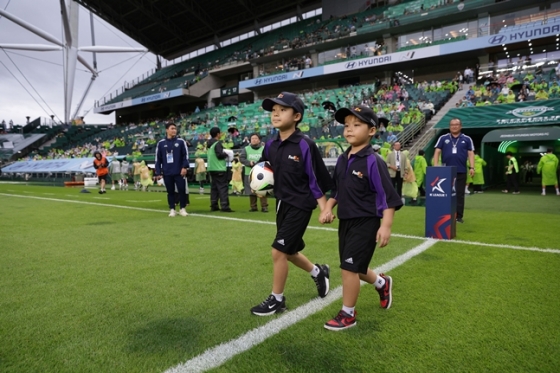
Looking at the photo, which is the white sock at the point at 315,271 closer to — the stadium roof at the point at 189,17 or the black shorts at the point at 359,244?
the black shorts at the point at 359,244

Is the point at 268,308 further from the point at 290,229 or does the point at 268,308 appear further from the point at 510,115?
Result: the point at 510,115

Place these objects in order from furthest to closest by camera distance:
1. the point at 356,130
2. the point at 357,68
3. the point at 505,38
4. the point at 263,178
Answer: the point at 357,68, the point at 505,38, the point at 263,178, the point at 356,130

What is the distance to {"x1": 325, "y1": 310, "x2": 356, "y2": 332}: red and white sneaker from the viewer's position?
2.51 metres

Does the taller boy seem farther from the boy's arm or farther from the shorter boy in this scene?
the boy's arm

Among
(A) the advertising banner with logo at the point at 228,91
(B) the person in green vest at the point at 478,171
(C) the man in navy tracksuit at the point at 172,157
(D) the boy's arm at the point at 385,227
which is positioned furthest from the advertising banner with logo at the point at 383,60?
(D) the boy's arm at the point at 385,227

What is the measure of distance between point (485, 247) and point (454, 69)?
2818 centimetres

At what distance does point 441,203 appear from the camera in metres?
5.69

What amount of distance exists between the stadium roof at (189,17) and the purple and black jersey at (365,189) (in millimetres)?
44376

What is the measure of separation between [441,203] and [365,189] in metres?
3.63

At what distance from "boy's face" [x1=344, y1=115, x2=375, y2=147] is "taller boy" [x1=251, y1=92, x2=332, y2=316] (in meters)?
0.41

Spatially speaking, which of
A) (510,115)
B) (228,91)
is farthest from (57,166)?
(510,115)

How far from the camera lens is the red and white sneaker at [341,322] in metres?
2.51

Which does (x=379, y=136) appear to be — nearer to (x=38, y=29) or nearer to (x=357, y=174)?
(x=357, y=174)

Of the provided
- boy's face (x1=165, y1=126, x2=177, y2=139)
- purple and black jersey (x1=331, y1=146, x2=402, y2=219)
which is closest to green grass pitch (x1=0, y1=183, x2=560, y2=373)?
purple and black jersey (x1=331, y1=146, x2=402, y2=219)
